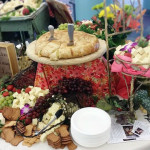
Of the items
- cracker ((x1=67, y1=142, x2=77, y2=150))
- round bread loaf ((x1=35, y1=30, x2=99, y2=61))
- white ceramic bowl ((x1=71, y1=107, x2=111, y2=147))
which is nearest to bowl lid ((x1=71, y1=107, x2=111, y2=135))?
white ceramic bowl ((x1=71, y1=107, x2=111, y2=147))

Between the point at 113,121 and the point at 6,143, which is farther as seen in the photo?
the point at 113,121

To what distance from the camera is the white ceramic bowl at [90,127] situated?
1.08 metres

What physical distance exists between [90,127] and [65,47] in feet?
1.68

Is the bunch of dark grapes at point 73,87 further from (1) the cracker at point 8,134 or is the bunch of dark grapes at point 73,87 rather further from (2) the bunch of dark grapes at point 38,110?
(1) the cracker at point 8,134

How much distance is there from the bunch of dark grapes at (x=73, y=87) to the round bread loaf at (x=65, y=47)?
15cm

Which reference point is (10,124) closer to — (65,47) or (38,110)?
(38,110)

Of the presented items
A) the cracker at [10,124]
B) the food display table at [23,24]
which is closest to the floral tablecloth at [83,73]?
the cracker at [10,124]

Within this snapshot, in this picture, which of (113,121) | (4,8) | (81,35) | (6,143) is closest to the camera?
(6,143)

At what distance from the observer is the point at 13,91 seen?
5.12 feet

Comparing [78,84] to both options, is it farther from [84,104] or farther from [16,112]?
[16,112]

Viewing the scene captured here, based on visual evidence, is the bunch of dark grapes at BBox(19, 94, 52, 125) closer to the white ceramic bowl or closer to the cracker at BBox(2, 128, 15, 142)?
the cracker at BBox(2, 128, 15, 142)

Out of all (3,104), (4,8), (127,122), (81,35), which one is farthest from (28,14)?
(127,122)

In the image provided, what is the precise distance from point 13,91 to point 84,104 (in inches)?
21.0

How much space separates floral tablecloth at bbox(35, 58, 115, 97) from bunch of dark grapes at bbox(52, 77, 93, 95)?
102 mm
